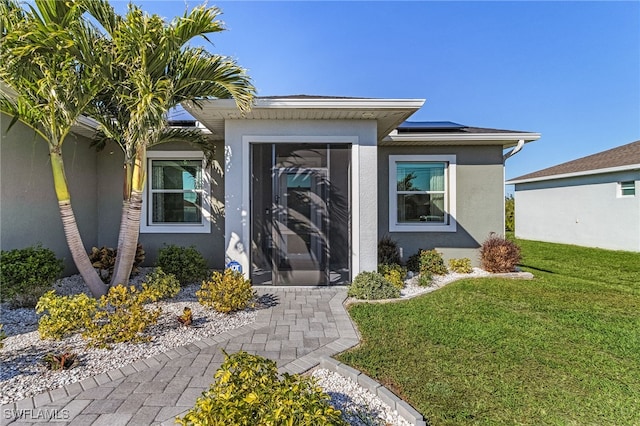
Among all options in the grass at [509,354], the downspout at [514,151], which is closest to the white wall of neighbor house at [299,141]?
the grass at [509,354]

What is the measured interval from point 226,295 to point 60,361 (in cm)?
218

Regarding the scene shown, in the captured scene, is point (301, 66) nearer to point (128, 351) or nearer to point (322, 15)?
point (322, 15)

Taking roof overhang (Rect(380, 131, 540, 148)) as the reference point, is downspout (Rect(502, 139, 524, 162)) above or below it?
below

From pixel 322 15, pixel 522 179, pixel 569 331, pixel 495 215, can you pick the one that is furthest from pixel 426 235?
pixel 522 179

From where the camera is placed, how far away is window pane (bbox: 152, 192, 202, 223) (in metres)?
8.42

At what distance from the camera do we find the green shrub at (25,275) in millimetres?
4801

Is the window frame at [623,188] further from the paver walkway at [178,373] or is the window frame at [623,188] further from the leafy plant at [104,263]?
the leafy plant at [104,263]

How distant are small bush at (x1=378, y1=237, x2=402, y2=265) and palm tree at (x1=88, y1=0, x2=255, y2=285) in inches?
205

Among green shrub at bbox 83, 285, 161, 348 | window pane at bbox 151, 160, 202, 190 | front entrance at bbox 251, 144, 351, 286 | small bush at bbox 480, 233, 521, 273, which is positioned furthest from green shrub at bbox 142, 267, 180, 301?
small bush at bbox 480, 233, 521, 273

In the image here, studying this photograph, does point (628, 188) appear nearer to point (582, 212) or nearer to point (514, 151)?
point (582, 212)

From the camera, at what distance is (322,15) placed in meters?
9.16

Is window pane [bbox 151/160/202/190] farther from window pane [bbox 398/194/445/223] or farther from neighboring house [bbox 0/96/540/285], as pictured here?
window pane [bbox 398/194/445/223]

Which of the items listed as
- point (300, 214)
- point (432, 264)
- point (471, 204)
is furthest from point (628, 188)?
point (300, 214)

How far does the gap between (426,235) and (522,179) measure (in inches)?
581
